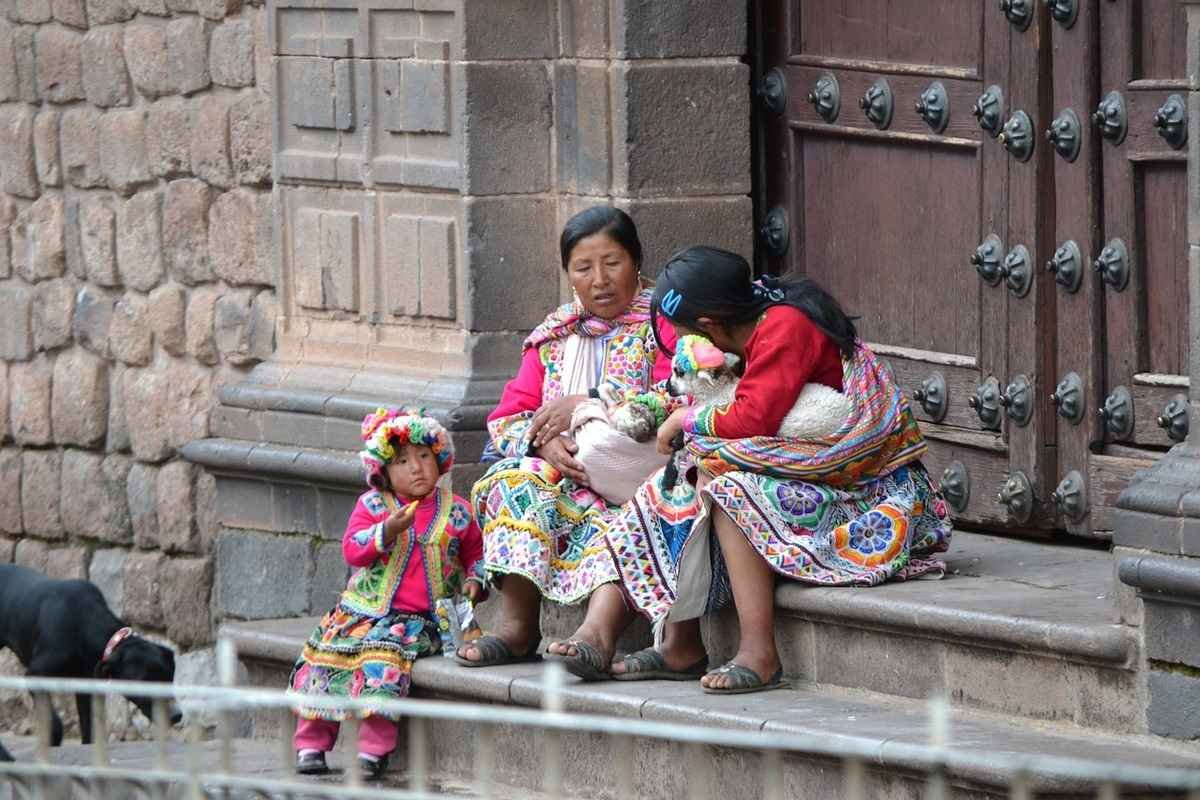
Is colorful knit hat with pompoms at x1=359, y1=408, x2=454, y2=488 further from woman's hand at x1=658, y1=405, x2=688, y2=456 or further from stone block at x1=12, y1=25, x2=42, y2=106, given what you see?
stone block at x1=12, y1=25, x2=42, y2=106

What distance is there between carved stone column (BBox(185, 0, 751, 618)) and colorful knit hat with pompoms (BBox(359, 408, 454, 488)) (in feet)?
2.34

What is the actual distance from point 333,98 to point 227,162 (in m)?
0.72

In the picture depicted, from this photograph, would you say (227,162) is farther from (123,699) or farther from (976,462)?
(976,462)

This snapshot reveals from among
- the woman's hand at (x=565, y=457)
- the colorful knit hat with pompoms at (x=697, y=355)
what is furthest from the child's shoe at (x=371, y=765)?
the colorful knit hat with pompoms at (x=697, y=355)

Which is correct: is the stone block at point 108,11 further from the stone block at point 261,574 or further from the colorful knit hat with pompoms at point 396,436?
the colorful knit hat with pompoms at point 396,436

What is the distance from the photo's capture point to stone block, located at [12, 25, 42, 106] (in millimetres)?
8703

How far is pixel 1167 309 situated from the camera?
6.02 meters

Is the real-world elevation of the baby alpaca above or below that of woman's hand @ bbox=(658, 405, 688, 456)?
above

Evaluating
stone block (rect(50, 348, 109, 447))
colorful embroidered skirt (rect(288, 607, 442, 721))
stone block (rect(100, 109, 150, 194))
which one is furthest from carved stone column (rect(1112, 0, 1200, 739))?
stone block (rect(50, 348, 109, 447))

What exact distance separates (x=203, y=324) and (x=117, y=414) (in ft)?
2.18

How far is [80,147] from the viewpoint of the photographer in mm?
8531

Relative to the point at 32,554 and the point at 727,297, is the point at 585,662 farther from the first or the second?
the point at 32,554

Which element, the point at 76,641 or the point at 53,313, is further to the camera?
the point at 53,313

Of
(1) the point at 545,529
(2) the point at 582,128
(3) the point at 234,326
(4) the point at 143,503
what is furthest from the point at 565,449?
(4) the point at 143,503
